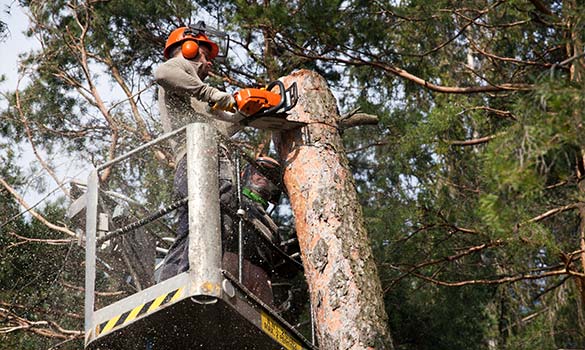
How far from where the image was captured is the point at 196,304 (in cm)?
546

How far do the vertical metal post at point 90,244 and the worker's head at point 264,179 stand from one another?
131 centimetres

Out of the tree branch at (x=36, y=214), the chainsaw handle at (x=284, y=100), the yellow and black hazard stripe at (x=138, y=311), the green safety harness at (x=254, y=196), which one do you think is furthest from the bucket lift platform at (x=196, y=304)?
the tree branch at (x=36, y=214)

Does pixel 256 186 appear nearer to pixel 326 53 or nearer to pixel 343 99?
pixel 326 53

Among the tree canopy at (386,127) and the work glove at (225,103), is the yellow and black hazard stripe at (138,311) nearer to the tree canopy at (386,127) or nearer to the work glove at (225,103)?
the work glove at (225,103)

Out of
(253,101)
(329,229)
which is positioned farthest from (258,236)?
(253,101)

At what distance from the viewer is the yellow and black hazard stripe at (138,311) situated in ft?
17.9

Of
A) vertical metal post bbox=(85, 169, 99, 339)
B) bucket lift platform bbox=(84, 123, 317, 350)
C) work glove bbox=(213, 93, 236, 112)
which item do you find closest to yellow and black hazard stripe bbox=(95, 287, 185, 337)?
bucket lift platform bbox=(84, 123, 317, 350)

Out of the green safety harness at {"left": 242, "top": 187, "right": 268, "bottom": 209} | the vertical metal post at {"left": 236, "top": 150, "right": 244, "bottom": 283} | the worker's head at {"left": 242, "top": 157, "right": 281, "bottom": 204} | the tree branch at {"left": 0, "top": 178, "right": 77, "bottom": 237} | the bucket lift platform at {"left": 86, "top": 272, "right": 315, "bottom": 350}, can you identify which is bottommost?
the bucket lift platform at {"left": 86, "top": 272, "right": 315, "bottom": 350}

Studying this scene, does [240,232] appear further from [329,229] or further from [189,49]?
[189,49]

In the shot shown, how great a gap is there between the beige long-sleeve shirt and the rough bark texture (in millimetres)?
487

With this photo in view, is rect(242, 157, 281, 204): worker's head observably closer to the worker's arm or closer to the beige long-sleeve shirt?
the beige long-sleeve shirt

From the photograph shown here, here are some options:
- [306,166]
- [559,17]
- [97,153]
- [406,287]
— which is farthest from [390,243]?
[97,153]

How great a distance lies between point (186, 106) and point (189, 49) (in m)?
0.43

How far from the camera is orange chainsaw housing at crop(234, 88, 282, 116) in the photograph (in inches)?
251
